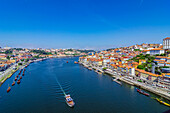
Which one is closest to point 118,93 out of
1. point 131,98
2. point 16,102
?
point 131,98

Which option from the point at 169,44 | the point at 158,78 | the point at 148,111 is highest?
the point at 169,44

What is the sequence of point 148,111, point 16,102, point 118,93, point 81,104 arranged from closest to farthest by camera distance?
point 148,111
point 81,104
point 16,102
point 118,93

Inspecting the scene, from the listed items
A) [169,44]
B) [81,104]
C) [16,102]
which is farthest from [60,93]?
[169,44]

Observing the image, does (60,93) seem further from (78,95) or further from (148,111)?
(148,111)

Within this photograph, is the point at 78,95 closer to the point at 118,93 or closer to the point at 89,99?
the point at 89,99

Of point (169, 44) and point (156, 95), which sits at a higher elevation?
point (169, 44)

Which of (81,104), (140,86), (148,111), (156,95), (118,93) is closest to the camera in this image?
(148,111)

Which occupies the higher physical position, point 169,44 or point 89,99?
point 169,44

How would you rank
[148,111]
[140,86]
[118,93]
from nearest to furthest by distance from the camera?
[148,111], [118,93], [140,86]

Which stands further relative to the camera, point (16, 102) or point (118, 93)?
point (118, 93)
